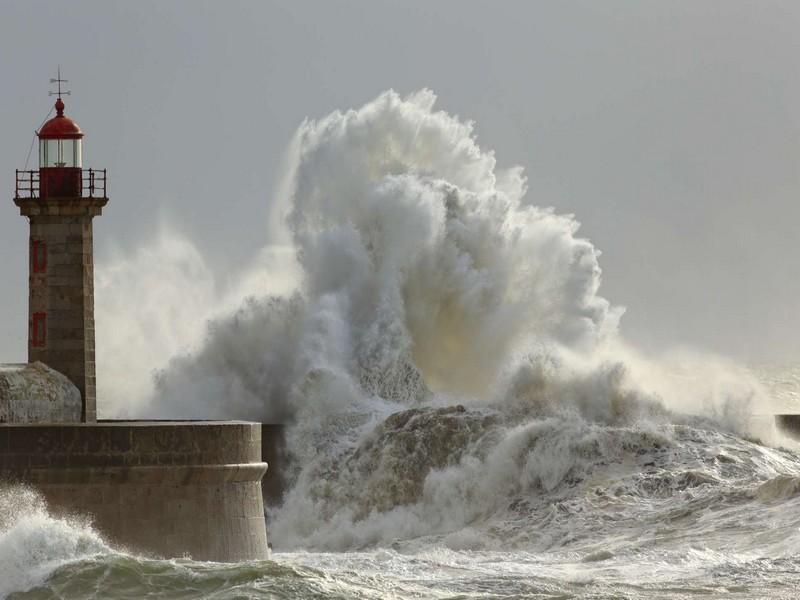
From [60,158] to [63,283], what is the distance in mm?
1160

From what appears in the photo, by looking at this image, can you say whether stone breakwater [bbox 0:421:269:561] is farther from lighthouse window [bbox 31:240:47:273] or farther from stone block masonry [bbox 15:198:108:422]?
lighthouse window [bbox 31:240:47:273]

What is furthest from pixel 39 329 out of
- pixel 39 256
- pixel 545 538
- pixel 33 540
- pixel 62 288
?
pixel 545 538

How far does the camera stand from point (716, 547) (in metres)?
19.2

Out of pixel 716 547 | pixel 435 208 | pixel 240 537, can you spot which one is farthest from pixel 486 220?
pixel 240 537

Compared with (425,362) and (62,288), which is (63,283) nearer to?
(62,288)

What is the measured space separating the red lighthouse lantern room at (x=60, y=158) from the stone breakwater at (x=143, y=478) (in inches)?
112

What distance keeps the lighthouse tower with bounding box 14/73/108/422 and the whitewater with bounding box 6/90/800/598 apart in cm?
239

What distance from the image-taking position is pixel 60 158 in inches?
746

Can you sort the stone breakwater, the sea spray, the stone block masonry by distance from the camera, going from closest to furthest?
the sea spray < the stone breakwater < the stone block masonry

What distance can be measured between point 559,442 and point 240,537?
6.17 metres

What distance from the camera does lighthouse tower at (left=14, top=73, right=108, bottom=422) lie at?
1858 cm

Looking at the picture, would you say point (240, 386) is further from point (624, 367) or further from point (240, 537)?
point (240, 537)

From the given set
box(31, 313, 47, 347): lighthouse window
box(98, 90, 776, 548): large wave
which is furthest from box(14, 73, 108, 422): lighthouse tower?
box(98, 90, 776, 548): large wave

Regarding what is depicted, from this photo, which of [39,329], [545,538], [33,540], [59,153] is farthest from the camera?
[545,538]
